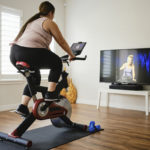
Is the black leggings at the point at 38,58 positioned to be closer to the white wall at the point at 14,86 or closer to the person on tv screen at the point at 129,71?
the white wall at the point at 14,86

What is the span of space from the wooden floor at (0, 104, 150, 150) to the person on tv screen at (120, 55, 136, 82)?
0.63 metres

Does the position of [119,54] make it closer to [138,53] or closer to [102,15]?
[138,53]

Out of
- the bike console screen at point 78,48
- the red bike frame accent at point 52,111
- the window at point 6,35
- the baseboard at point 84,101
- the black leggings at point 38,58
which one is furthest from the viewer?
the baseboard at point 84,101

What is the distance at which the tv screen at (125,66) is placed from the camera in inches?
175

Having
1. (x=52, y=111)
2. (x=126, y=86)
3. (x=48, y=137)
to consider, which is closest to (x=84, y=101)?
(x=126, y=86)

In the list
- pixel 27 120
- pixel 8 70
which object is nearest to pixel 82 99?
pixel 8 70

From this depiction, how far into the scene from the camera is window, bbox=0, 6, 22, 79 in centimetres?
438

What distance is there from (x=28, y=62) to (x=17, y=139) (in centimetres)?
74

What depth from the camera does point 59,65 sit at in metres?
2.33

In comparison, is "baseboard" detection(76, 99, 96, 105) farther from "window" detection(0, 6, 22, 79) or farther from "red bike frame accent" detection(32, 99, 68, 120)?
"red bike frame accent" detection(32, 99, 68, 120)

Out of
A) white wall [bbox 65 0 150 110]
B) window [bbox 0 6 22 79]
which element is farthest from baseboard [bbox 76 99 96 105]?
window [bbox 0 6 22 79]

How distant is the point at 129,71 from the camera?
4.62 meters

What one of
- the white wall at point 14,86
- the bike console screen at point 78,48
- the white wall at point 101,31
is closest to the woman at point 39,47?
the bike console screen at point 78,48

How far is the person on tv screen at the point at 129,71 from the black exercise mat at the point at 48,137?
6.76 feet
